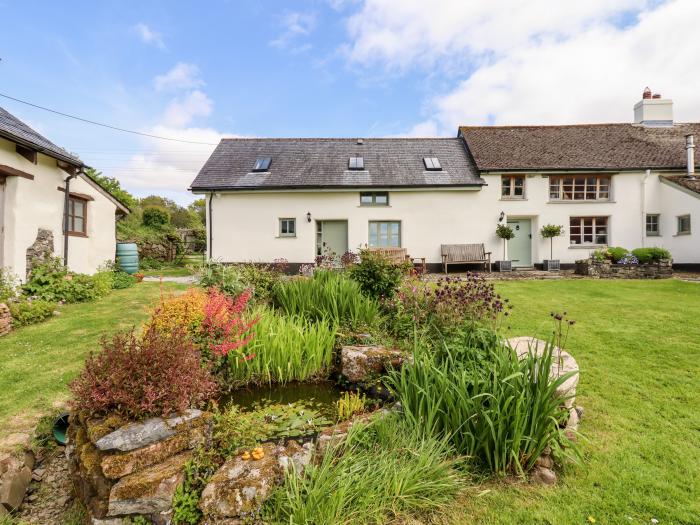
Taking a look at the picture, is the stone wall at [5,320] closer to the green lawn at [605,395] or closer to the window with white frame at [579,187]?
the green lawn at [605,395]

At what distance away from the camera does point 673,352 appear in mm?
4406

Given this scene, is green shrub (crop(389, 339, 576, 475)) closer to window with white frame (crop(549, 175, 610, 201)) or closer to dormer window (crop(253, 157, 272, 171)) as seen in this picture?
dormer window (crop(253, 157, 272, 171))

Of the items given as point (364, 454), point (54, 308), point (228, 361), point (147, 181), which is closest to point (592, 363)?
point (364, 454)

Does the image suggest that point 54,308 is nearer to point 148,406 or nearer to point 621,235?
point 148,406

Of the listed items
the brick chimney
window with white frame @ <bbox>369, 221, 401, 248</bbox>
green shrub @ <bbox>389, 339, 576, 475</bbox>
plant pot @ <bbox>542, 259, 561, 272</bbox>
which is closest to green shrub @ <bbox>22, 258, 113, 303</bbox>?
green shrub @ <bbox>389, 339, 576, 475</bbox>

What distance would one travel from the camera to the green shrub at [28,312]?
6.17 m

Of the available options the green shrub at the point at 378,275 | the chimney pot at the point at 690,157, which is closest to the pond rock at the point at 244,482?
the green shrub at the point at 378,275

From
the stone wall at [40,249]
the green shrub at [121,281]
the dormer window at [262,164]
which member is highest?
the dormer window at [262,164]

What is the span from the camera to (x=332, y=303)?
4.90m

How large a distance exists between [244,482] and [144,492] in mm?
538

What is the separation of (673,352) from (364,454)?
4650 millimetres

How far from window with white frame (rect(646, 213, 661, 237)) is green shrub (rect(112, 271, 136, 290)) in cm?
2044

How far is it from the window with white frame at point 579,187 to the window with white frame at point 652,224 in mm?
1971

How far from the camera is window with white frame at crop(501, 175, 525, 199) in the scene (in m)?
14.9
